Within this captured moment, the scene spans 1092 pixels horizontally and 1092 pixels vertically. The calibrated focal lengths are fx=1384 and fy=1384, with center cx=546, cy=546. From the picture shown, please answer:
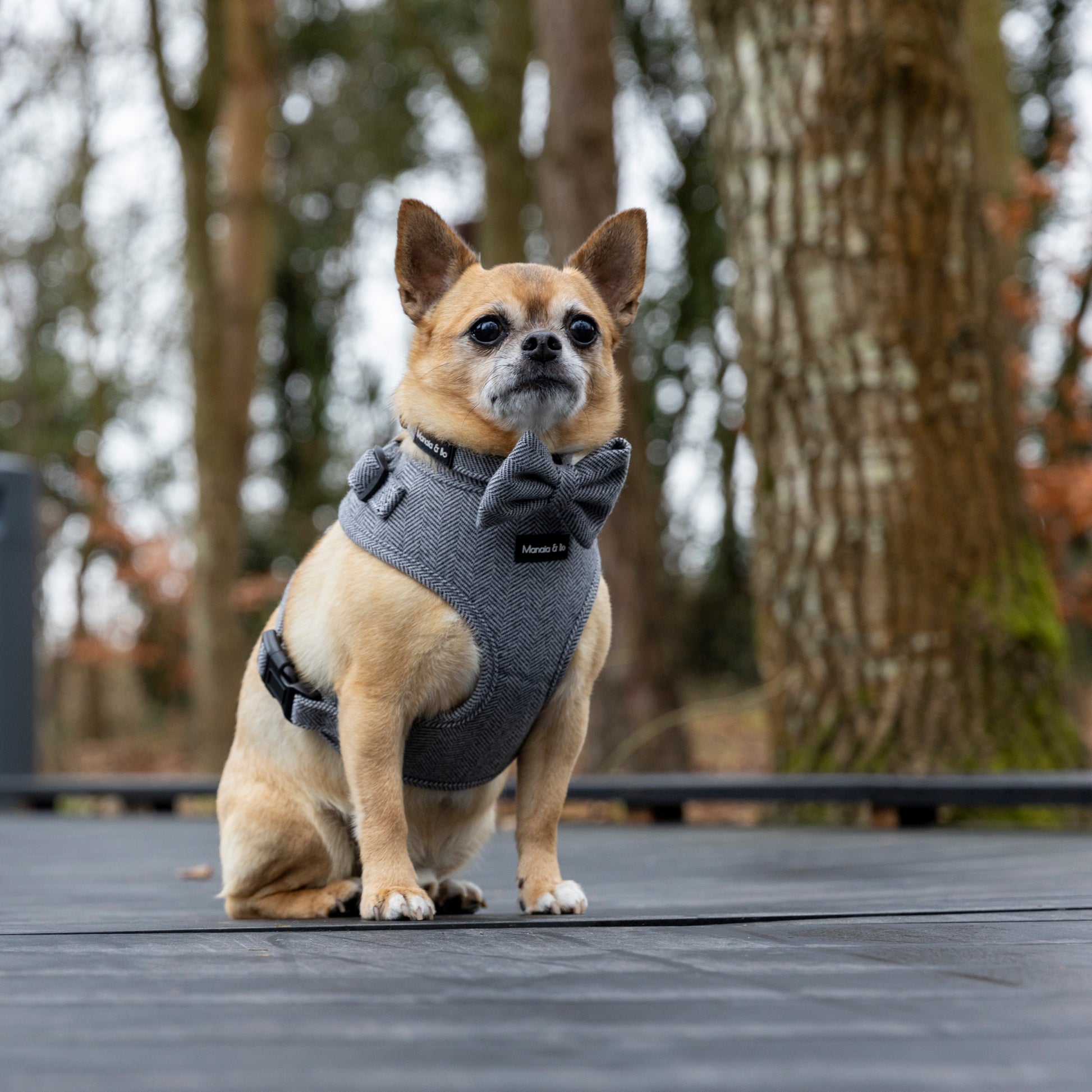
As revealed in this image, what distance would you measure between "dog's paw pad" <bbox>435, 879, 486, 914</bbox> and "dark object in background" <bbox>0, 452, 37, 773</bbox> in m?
5.43

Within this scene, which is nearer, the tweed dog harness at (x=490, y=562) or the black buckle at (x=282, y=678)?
the tweed dog harness at (x=490, y=562)

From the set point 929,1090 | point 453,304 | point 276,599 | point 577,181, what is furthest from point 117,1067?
point 276,599

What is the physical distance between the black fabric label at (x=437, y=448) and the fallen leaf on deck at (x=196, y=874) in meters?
1.66

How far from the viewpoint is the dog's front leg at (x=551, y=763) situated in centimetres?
269

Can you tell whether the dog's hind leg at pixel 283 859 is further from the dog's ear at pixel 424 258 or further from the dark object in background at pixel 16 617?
the dark object in background at pixel 16 617

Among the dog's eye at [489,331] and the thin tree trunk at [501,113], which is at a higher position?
the thin tree trunk at [501,113]

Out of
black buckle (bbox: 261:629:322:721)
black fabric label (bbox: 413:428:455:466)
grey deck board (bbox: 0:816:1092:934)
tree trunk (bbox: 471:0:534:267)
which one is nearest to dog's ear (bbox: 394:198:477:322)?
black fabric label (bbox: 413:428:455:466)

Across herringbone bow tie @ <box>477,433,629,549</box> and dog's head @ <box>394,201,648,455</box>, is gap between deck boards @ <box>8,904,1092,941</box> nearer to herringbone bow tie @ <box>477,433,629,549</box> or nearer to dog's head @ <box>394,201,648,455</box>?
herringbone bow tie @ <box>477,433,629,549</box>

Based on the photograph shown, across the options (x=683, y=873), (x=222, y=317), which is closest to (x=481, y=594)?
(x=683, y=873)

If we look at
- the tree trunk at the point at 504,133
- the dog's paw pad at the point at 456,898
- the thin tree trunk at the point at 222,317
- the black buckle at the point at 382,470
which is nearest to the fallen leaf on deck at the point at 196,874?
the dog's paw pad at the point at 456,898

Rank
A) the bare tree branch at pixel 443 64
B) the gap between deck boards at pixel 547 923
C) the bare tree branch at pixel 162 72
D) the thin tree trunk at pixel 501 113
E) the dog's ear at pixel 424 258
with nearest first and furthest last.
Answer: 1. the gap between deck boards at pixel 547 923
2. the dog's ear at pixel 424 258
3. the bare tree branch at pixel 443 64
4. the thin tree trunk at pixel 501 113
5. the bare tree branch at pixel 162 72

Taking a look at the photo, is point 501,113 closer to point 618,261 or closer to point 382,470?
point 618,261

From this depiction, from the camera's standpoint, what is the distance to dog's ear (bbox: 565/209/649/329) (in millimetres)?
2959

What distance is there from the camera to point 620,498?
27.8ft
